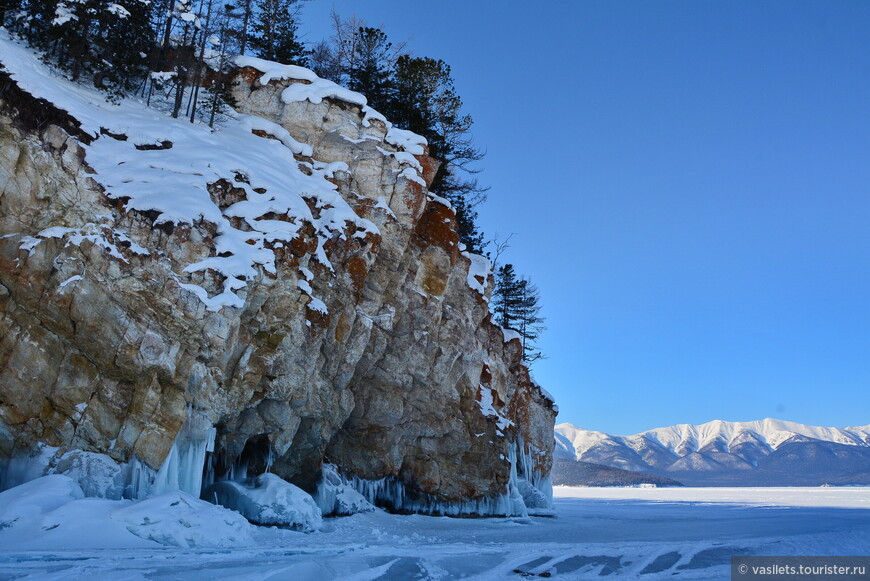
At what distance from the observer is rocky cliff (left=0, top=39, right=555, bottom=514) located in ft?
54.0

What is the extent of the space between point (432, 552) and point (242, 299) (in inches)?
339

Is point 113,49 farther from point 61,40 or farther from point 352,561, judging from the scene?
point 352,561

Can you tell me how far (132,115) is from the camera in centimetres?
2202

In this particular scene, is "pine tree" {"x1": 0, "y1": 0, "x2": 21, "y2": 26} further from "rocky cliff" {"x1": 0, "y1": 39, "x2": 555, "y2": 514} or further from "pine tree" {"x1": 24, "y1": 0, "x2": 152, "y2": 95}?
"rocky cliff" {"x1": 0, "y1": 39, "x2": 555, "y2": 514}

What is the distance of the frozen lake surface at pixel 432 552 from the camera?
35.8 ft

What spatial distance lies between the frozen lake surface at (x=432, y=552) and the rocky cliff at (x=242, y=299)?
3.89m

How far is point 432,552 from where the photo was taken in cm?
1541

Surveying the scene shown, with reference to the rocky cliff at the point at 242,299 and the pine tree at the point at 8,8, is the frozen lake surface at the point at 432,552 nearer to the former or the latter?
the rocky cliff at the point at 242,299

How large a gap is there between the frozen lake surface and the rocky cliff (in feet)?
12.8

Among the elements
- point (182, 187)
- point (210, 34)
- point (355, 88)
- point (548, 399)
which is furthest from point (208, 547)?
point (548, 399)

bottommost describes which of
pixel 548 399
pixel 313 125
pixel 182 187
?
pixel 548 399

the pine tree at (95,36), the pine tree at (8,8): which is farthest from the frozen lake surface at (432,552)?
the pine tree at (8,8)

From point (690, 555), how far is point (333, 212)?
51.2 ft

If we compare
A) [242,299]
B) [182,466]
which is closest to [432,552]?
[182,466]
